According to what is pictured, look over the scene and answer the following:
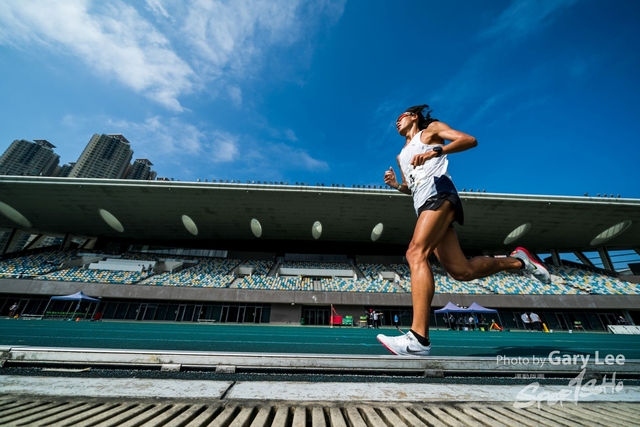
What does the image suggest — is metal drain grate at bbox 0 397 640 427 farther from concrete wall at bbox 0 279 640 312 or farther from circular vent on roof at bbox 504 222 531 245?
circular vent on roof at bbox 504 222 531 245

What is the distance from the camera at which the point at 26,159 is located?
61.0 metres

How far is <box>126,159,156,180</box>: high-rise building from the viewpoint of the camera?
224 feet

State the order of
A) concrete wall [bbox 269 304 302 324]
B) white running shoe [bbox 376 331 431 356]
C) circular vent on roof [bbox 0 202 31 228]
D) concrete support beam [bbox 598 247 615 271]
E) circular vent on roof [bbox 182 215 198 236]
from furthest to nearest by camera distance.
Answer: concrete support beam [bbox 598 247 615 271] → circular vent on roof [bbox 182 215 198 236] → circular vent on roof [bbox 0 202 31 228] → concrete wall [bbox 269 304 302 324] → white running shoe [bbox 376 331 431 356]

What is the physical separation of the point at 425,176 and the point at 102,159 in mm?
85857

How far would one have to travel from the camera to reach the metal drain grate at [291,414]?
1.03 meters

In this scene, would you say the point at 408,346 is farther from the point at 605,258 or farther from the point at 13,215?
the point at 605,258

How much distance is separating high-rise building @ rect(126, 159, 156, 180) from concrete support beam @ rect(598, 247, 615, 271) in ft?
275

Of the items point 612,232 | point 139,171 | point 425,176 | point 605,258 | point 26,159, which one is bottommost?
point 425,176

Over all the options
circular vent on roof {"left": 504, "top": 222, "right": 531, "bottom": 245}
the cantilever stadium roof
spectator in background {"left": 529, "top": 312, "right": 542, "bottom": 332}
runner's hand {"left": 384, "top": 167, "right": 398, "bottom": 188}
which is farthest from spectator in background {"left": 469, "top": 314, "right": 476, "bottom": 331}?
runner's hand {"left": 384, "top": 167, "right": 398, "bottom": 188}

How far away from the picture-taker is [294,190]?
69.4 ft

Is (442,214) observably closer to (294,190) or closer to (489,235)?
(294,190)

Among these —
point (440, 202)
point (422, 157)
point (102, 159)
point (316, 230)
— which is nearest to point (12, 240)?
point (316, 230)

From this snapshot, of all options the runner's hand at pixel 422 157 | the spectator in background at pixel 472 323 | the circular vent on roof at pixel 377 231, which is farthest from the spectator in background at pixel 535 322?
the runner's hand at pixel 422 157

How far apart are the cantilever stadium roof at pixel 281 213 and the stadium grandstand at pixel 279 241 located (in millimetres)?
126
